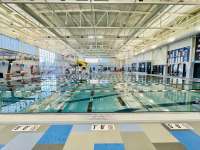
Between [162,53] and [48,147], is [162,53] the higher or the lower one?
the higher one

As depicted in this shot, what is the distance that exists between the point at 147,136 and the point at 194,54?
10.9m

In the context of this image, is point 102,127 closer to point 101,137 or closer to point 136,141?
point 101,137

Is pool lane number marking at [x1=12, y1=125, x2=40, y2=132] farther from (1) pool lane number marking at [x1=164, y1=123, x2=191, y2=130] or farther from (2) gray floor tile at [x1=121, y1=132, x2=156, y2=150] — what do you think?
(1) pool lane number marking at [x1=164, y1=123, x2=191, y2=130]

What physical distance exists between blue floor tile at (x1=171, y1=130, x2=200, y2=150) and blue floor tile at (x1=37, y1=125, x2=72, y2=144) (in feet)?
4.37

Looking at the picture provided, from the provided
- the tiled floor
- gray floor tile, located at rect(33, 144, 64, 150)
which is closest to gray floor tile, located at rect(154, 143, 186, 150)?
the tiled floor

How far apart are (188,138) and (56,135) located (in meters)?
1.57

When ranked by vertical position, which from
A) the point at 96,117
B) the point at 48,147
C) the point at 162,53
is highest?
the point at 162,53

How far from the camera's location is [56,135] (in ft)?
7.16

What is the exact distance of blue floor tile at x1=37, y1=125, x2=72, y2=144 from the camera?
203 centimetres

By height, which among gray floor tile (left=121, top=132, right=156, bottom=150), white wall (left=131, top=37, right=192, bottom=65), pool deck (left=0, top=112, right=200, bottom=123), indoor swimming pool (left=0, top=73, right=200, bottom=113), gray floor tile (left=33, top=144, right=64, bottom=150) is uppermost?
white wall (left=131, top=37, right=192, bottom=65)

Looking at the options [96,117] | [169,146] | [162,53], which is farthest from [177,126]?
[162,53]

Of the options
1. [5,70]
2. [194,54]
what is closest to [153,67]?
[194,54]

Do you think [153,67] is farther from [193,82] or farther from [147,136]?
[147,136]

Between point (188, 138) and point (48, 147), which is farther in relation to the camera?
point (188, 138)
